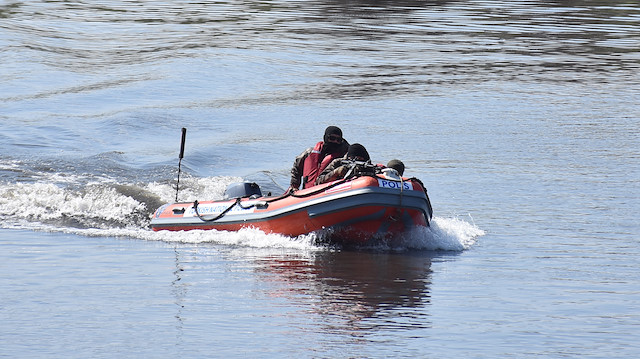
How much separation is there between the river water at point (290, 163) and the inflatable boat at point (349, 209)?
253 millimetres

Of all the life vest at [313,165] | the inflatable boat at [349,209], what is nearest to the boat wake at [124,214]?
the inflatable boat at [349,209]

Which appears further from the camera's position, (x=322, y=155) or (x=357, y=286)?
(x=322, y=155)

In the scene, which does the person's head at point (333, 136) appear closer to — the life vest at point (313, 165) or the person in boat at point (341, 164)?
the life vest at point (313, 165)

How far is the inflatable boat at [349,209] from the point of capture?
544 inches

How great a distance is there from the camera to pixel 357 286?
11.7 m

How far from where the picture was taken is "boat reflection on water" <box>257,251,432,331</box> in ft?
33.3

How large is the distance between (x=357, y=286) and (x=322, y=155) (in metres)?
3.74

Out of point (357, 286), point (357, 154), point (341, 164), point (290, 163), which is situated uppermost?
point (357, 154)

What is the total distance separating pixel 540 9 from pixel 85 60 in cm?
2364

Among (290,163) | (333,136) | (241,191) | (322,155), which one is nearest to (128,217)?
(241,191)

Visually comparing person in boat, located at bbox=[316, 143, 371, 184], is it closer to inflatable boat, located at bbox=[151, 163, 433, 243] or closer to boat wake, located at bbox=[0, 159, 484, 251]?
inflatable boat, located at bbox=[151, 163, 433, 243]

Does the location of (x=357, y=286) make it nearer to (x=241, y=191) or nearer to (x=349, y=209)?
(x=349, y=209)

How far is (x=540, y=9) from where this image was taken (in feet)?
163

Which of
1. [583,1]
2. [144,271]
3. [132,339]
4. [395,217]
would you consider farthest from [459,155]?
[583,1]
